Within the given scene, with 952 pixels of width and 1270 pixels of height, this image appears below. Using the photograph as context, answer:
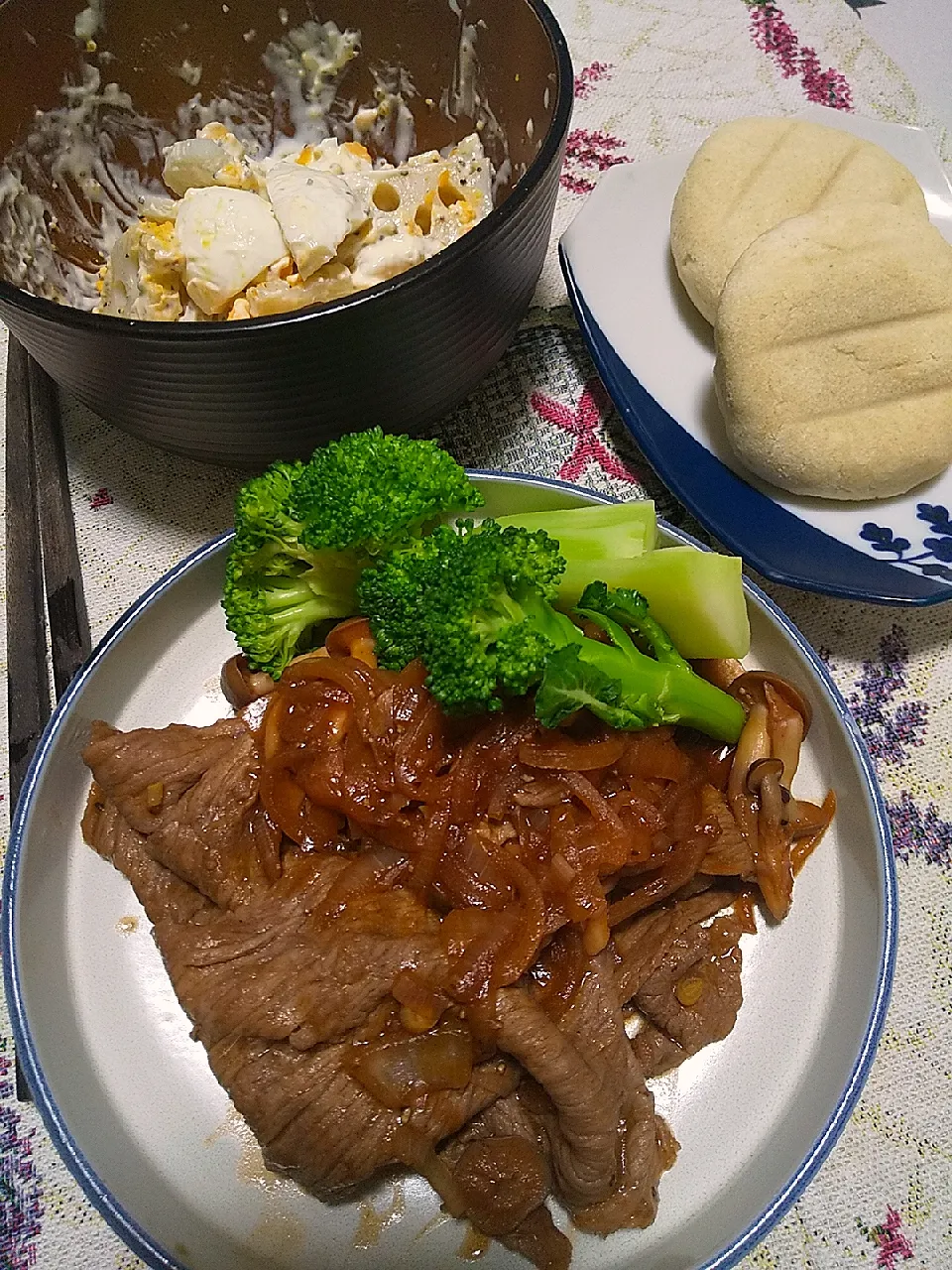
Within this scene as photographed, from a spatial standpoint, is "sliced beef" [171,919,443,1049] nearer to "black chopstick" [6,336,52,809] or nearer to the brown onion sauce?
the brown onion sauce

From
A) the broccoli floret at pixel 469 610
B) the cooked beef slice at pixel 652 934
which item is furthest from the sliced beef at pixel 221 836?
the cooked beef slice at pixel 652 934

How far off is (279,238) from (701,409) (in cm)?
99

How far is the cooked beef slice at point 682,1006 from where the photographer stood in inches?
62.7

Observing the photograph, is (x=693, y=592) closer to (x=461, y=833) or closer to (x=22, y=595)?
(x=461, y=833)

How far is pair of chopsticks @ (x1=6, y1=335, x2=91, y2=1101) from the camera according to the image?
71.0 inches

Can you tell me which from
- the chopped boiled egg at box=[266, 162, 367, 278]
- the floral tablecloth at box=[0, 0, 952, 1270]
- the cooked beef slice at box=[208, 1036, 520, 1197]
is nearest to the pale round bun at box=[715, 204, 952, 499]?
the floral tablecloth at box=[0, 0, 952, 1270]

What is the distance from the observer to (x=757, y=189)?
210 cm

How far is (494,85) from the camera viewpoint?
6.60 feet

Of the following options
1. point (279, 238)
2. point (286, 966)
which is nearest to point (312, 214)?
point (279, 238)

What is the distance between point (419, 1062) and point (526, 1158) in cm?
25

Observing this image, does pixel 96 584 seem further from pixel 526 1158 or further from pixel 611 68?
pixel 611 68

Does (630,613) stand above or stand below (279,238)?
below

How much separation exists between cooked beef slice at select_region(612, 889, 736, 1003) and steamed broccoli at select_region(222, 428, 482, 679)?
0.80 metres

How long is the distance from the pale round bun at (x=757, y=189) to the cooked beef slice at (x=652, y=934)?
1301 mm
